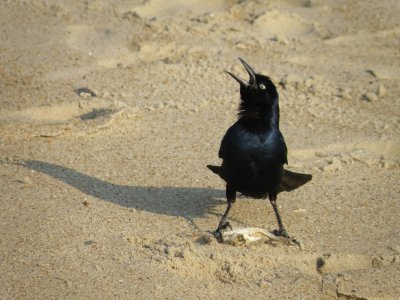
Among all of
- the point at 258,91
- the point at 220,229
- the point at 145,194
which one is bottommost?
the point at 145,194

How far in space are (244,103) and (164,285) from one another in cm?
137

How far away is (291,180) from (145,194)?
1064 mm

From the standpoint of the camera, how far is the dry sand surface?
16.0 ft

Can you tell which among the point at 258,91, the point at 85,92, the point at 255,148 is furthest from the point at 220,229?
the point at 85,92

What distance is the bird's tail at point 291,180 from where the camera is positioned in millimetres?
5691

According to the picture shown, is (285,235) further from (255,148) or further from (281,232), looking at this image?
(255,148)

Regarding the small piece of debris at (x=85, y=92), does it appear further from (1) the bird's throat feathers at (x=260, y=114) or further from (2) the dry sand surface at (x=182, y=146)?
(1) the bird's throat feathers at (x=260, y=114)

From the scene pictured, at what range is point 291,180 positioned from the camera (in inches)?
225

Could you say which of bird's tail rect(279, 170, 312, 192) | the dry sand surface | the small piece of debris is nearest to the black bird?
bird's tail rect(279, 170, 312, 192)

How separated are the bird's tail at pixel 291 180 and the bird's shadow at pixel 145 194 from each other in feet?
1.78

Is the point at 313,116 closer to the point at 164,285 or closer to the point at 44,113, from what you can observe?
the point at 44,113

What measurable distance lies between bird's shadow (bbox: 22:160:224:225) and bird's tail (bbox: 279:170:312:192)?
1.78 ft

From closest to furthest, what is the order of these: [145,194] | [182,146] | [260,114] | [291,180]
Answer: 1. [260,114]
2. [291,180]
3. [145,194]
4. [182,146]

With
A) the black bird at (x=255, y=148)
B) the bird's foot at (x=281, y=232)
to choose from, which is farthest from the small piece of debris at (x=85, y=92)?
the bird's foot at (x=281, y=232)
